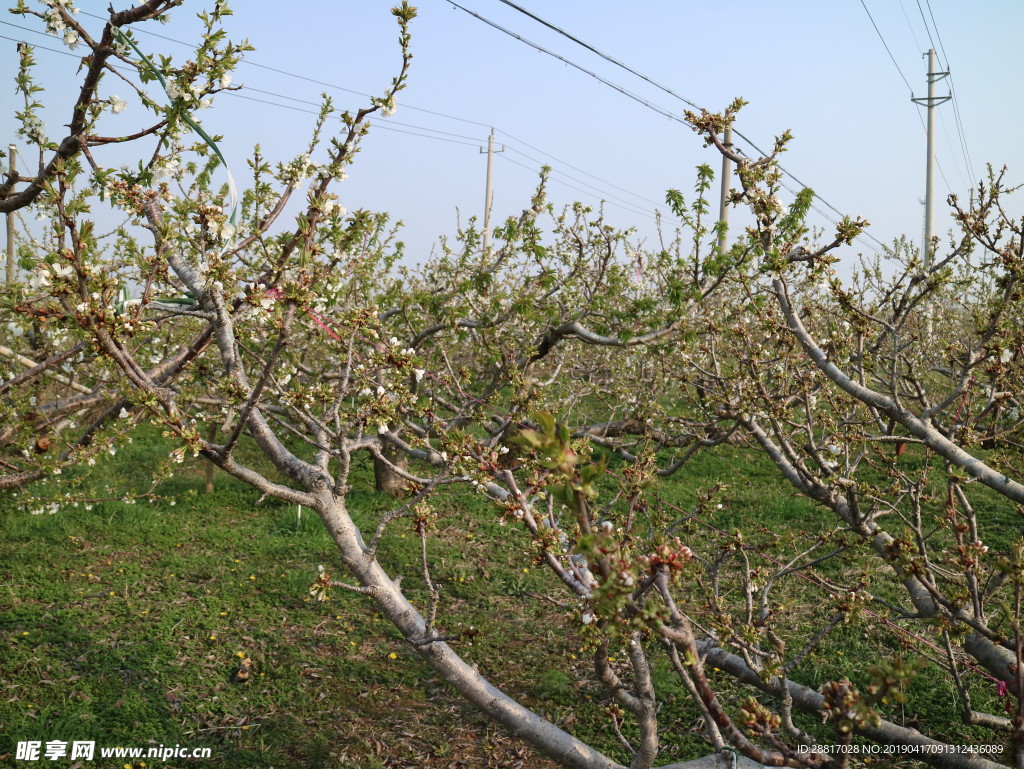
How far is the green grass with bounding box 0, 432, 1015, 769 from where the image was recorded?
374 cm

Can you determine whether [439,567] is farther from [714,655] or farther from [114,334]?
[114,334]

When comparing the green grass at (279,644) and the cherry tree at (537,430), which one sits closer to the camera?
the cherry tree at (537,430)

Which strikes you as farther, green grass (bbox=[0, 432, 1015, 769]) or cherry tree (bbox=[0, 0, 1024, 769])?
green grass (bbox=[0, 432, 1015, 769])

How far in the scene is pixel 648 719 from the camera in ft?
8.36

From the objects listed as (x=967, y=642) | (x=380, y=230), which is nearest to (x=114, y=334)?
(x=967, y=642)

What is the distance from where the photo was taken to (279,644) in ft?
15.1

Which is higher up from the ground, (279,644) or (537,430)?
(537,430)

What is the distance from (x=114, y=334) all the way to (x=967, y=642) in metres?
3.48

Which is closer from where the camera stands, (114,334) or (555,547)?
(555,547)

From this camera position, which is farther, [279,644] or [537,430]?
[279,644]

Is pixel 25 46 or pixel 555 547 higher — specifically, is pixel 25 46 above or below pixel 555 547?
above

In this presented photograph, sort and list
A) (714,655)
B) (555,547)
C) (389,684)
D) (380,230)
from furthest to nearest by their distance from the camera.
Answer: (380,230)
(389,684)
(714,655)
(555,547)

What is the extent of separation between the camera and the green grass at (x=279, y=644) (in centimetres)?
374

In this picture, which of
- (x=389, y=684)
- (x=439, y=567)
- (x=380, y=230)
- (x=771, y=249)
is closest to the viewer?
(x=771, y=249)
